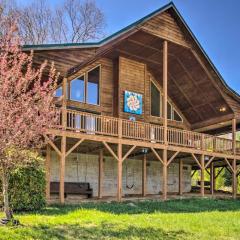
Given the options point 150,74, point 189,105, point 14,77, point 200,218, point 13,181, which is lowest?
point 200,218

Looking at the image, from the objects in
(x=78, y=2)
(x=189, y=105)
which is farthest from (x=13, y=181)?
(x=78, y=2)

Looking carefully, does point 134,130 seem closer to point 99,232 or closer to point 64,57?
point 64,57

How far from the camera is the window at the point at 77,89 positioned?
1792 cm

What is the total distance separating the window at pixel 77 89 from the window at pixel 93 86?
35 cm

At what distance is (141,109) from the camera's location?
2028cm

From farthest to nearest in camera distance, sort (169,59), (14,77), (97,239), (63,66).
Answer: (169,59)
(63,66)
(14,77)
(97,239)

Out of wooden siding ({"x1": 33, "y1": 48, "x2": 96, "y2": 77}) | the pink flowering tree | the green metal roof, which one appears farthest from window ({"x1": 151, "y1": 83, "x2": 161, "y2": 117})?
the pink flowering tree

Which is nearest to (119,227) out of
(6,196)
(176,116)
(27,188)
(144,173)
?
(6,196)

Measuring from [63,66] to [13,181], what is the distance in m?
5.16

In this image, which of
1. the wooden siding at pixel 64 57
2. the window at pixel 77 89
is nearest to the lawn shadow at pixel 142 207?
the wooden siding at pixel 64 57

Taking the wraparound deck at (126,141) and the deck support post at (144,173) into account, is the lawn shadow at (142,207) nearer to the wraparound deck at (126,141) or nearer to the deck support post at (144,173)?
the wraparound deck at (126,141)

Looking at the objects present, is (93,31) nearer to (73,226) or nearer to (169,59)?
(169,59)

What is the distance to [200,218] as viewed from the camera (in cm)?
1152

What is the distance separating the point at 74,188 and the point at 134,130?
12.8ft
